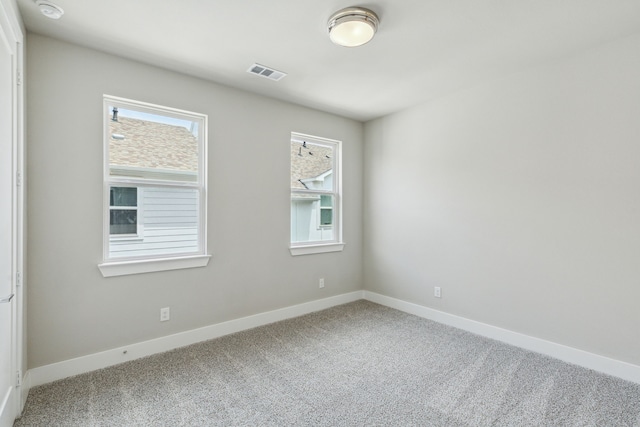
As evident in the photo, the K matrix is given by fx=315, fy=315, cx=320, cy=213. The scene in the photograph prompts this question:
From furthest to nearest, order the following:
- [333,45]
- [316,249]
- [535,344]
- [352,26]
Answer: [316,249], [535,344], [333,45], [352,26]

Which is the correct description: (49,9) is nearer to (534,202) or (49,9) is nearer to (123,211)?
(123,211)

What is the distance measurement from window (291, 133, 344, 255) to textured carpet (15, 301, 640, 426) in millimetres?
1306

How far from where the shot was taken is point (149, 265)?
108 inches

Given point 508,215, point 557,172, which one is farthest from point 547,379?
point 557,172

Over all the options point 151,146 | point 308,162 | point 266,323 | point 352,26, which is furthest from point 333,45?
point 266,323

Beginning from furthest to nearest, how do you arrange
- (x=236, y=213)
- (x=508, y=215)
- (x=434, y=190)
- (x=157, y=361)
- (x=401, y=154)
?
1. (x=401, y=154)
2. (x=434, y=190)
3. (x=236, y=213)
4. (x=508, y=215)
5. (x=157, y=361)

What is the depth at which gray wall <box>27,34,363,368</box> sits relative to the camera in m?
2.32

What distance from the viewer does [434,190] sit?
364 centimetres

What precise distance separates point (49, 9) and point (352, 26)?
1.92 m

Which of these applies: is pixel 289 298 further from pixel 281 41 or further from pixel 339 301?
pixel 281 41

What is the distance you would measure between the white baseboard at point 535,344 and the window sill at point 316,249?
3.33ft

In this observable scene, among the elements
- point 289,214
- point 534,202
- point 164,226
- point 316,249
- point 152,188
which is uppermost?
point 152,188

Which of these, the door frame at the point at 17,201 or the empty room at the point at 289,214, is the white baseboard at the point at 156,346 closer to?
the empty room at the point at 289,214

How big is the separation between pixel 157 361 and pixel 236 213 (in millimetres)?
1490
